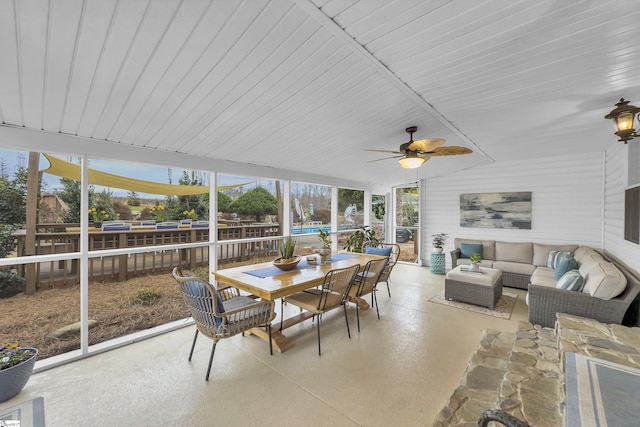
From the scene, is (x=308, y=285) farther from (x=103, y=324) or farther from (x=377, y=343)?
(x=103, y=324)

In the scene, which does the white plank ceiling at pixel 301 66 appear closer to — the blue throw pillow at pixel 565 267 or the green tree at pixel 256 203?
the green tree at pixel 256 203

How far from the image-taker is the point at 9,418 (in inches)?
48.1

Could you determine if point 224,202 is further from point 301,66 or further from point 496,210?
point 496,210

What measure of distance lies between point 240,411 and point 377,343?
66.3 inches

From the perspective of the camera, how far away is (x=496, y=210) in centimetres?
602

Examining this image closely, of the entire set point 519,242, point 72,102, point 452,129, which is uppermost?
point 452,129

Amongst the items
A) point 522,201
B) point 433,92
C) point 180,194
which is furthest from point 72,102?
point 522,201

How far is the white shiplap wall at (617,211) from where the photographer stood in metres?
3.42

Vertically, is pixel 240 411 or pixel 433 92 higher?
pixel 433 92

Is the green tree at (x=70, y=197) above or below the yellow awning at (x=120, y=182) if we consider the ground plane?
below

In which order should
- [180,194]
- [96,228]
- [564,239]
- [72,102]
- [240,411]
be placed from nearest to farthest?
[240,411], [72,102], [96,228], [180,194], [564,239]

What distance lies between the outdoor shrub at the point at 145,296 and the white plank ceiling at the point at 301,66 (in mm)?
2252

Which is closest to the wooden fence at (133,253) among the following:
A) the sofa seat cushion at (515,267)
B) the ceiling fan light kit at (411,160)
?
the ceiling fan light kit at (411,160)

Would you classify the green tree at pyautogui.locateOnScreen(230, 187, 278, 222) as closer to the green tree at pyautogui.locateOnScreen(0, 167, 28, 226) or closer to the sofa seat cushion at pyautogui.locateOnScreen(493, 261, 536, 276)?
the green tree at pyautogui.locateOnScreen(0, 167, 28, 226)
